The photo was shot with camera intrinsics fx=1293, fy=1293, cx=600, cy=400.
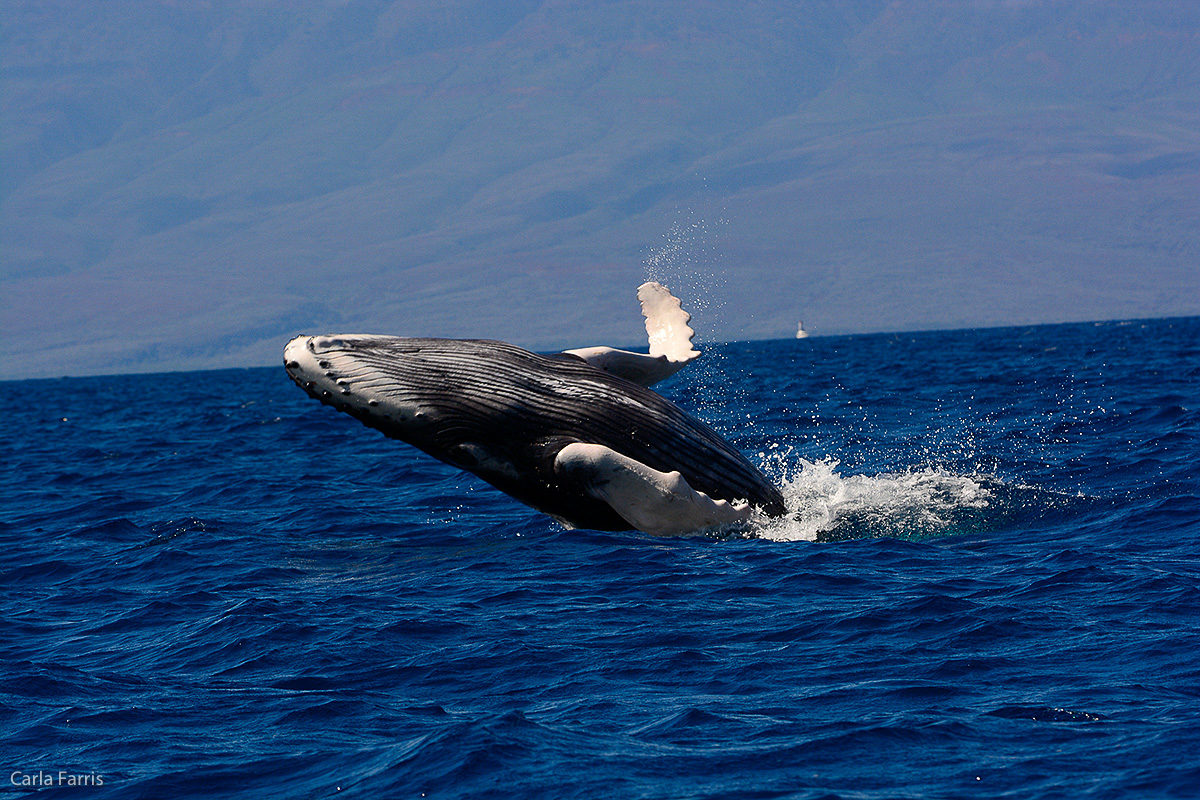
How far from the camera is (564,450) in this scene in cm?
1124

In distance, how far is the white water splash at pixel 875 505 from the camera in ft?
40.7

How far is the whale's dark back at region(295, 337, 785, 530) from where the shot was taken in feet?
38.1

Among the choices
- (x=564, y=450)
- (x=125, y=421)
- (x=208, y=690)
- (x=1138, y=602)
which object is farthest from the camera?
(x=125, y=421)

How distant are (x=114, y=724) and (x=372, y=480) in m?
12.3

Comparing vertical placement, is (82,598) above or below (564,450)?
below

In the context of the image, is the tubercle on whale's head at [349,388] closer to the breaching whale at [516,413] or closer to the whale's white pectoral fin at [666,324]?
the breaching whale at [516,413]

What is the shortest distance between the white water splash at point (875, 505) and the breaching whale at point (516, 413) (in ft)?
3.03

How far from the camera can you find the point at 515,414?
38.2ft

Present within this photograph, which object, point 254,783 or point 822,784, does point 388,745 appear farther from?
point 822,784

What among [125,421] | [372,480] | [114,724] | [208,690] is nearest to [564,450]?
[208,690]

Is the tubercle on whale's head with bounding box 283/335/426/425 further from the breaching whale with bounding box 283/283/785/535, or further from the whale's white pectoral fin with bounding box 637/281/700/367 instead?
the whale's white pectoral fin with bounding box 637/281/700/367

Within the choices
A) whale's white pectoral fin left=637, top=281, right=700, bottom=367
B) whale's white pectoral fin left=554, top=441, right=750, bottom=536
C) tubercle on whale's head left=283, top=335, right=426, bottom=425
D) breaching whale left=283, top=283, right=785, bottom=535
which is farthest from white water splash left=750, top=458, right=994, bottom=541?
tubercle on whale's head left=283, top=335, right=426, bottom=425

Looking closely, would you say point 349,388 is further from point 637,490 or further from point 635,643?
point 635,643

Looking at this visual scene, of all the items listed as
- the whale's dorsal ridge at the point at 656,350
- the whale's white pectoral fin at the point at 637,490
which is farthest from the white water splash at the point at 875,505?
the whale's dorsal ridge at the point at 656,350
